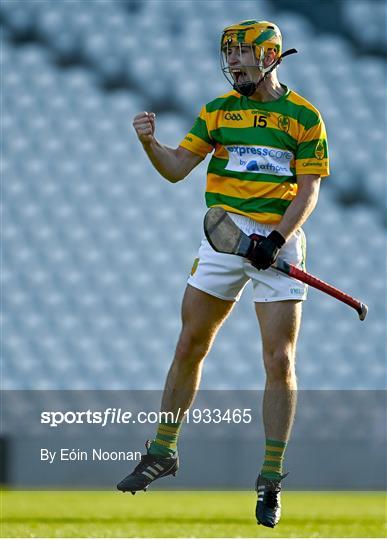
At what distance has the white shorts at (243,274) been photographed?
3035 mm

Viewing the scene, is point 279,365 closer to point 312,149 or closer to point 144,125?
point 312,149

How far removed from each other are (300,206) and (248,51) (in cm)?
44

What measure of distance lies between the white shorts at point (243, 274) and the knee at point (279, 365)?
15 cm

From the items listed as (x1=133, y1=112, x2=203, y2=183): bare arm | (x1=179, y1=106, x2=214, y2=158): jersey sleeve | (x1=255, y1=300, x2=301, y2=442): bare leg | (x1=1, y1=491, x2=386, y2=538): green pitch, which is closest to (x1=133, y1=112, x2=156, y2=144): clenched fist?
(x1=133, y1=112, x2=203, y2=183): bare arm

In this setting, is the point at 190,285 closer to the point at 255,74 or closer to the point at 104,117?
the point at 255,74

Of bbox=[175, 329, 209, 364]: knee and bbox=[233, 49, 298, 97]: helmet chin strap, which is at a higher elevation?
bbox=[233, 49, 298, 97]: helmet chin strap

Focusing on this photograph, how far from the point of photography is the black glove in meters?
2.91

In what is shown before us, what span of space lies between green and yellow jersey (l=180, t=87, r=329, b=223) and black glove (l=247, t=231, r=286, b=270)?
0.13 m

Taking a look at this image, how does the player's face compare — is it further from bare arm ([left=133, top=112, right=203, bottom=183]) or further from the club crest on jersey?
bare arm ([left=133, top=112, right=203, bottom=183])

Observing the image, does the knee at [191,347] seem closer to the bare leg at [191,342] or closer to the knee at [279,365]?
the bare leg at [191,342]

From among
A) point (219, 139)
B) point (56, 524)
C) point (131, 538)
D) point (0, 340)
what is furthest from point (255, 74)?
point (0, 340)

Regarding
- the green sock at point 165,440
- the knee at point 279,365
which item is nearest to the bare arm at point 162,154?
the knee at point 279,365

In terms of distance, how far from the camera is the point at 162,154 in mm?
3109

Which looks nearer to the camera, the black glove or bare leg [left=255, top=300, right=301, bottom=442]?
the black glove
